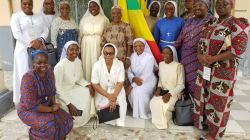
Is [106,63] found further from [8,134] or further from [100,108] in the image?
[8,134]

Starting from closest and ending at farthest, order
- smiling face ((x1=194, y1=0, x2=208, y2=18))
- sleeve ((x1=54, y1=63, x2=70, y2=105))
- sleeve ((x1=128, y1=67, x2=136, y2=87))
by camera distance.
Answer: smiling face ((x1=194, y1=0, x2=208, y2=18))
sleeve ((x1=54, y1=63, x2=70, y2=105))
sleeve ((x1=128, y1=67, x2=136, y2=87))

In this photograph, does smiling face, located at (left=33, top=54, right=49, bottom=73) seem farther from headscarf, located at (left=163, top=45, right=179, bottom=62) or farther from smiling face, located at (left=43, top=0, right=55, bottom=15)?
headscarf, located at (left=163, top=45, right=179, bottom=62)

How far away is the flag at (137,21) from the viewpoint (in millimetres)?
3770

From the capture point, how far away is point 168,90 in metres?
3.52

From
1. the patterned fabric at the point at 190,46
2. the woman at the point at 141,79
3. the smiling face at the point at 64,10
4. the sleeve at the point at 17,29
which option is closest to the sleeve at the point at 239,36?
the patterned fabric at the point at 190,46

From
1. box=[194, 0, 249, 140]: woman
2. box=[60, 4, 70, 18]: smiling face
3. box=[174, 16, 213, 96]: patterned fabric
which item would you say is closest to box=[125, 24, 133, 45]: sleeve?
box=[174, 16, 213, 96]: patterned fabric

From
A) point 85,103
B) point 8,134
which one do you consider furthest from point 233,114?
point 8,134

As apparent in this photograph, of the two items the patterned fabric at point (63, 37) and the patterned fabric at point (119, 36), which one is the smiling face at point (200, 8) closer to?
the patterned fabric at point (119, 36)

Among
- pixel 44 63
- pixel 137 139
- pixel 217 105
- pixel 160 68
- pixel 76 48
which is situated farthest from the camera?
pixel 160 68

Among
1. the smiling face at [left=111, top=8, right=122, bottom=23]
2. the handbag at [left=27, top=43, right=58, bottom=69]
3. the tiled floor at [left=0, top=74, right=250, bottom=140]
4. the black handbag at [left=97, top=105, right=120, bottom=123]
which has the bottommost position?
the tiled floor at [left=0, top=74, right=250, bottom=140]

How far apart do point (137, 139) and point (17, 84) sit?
2.07 m

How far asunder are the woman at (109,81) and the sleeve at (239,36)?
150 centimetres

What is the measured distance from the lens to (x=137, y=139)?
3.04m

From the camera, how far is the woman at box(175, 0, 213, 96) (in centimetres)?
306
